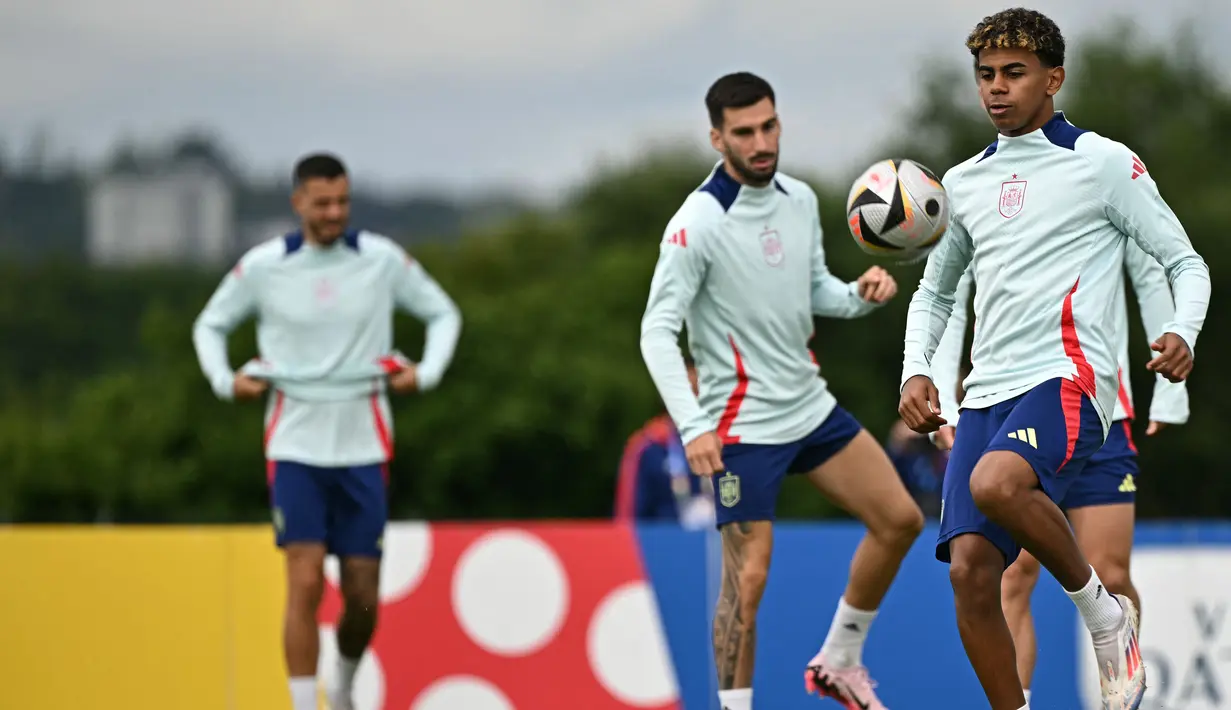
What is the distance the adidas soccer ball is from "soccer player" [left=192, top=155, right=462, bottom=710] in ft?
10.9

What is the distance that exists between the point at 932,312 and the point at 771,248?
1235 mm

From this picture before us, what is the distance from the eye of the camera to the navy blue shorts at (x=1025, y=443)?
5.50 m

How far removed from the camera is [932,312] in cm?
611

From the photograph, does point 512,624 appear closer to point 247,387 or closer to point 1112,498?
point 247,387

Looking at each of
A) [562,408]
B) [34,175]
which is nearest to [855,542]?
[562,408]

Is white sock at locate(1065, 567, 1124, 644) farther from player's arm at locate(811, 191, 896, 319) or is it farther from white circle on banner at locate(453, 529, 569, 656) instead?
white circle on banner at locate(453, 529, 569, 656)

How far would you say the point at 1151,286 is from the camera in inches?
285

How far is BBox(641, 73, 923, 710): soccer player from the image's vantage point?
7.01m

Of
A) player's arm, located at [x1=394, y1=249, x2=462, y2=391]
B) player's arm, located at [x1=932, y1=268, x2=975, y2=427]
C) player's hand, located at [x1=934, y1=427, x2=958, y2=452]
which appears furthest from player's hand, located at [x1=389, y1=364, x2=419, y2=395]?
player's arm, located at [x1=932, y1=268, x2=975, y2=427]

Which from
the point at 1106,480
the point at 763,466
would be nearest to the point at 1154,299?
the point at 1106,480

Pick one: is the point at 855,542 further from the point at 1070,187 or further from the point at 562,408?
the point at 562,408

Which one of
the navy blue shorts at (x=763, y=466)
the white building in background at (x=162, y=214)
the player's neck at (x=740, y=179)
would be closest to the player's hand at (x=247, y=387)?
the navy blue shorts at (x=763, y=466)

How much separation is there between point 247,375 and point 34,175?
152 ft

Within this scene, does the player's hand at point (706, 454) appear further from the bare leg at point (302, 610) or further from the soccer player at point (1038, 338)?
the bare leg at point (302, 610)
